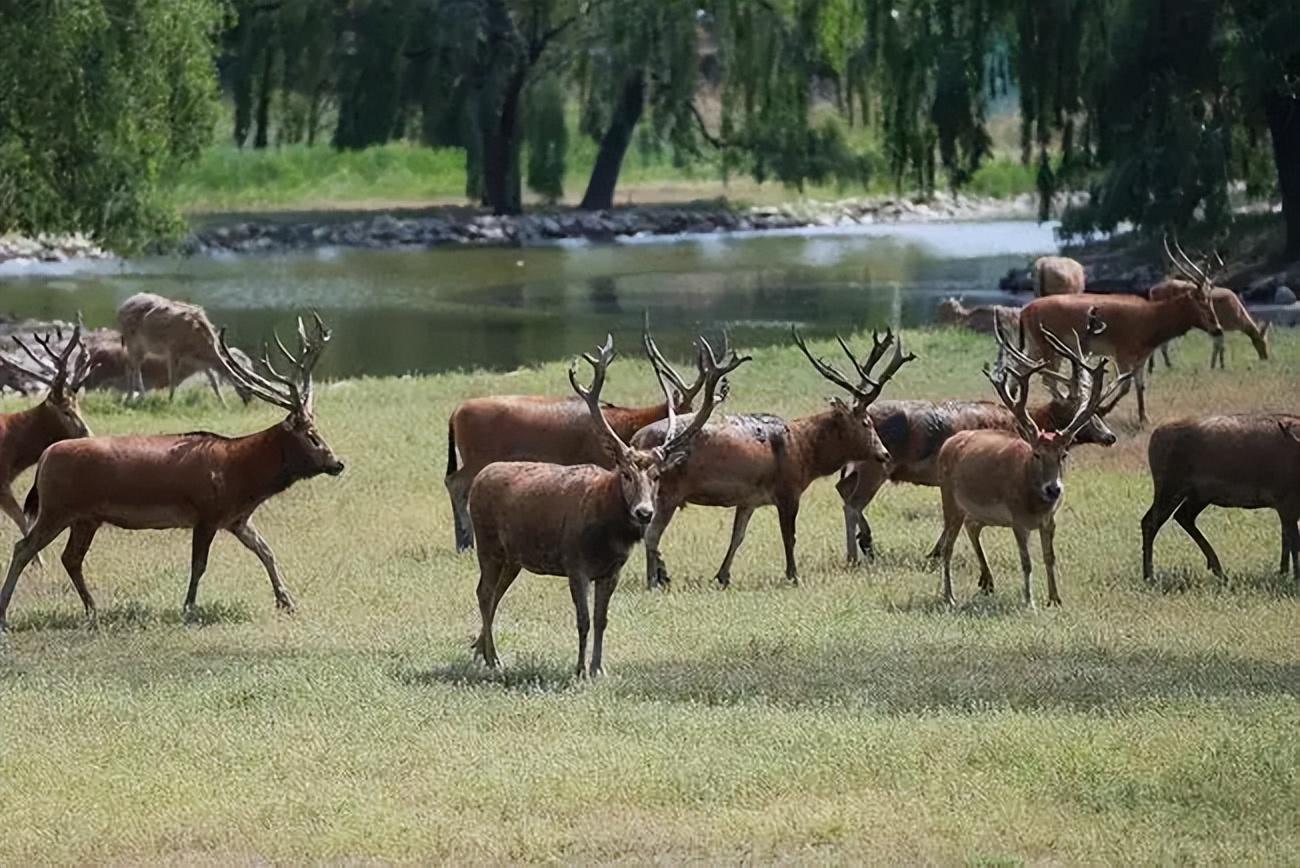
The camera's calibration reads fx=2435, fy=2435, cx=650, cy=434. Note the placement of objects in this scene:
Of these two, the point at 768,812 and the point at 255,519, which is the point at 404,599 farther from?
the point at 768,812

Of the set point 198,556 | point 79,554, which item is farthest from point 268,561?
point 79,554

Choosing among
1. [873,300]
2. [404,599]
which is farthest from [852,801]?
[873,300]

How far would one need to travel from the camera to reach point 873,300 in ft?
130

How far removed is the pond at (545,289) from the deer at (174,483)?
1600 centimetres

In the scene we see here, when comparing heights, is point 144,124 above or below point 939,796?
above

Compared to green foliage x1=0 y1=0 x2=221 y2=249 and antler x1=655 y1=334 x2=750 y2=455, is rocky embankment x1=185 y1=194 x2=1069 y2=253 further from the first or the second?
antler x1=655 y1=334 x2=750 y2=455

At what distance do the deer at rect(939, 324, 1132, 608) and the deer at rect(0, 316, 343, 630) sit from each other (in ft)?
12.1

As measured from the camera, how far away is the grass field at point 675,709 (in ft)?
29.1

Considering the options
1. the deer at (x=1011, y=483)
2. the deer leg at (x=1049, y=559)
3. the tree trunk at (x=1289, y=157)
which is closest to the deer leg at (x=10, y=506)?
the deer at (x=1011, y=483)

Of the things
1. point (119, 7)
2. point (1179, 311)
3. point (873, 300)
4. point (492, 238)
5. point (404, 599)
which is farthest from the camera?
point (492, 238)

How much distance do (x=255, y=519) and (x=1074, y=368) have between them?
6.10m

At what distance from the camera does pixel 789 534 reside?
15.2m

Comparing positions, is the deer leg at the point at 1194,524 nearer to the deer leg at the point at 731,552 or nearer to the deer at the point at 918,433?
the deer at the point at 918,433

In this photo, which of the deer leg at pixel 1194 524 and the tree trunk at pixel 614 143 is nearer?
the deer leg at pixel 1194 524
